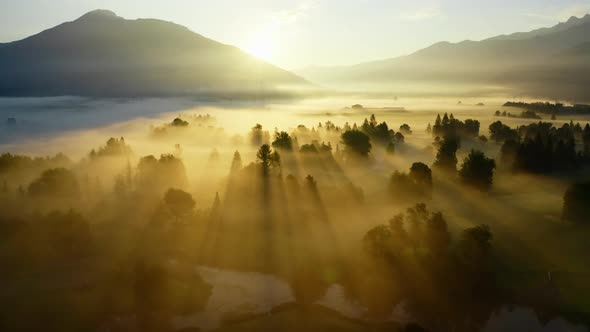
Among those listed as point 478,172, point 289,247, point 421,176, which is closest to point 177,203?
point 289,247

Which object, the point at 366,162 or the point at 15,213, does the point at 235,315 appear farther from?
the point at 366,162

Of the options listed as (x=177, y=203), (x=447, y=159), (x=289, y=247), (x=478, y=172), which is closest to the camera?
(x=289, y=247)

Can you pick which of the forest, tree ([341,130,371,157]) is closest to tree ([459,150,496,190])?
the forest

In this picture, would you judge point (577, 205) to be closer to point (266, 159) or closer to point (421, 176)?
point (421, 176)

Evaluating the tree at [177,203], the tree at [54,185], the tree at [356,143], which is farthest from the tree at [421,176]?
the tree at [54,185]

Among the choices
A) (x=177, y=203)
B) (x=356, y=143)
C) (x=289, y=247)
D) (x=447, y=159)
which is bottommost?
(x=289, y=247)

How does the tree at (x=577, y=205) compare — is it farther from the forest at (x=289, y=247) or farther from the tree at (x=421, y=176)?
the tree at (x=421, y=176)

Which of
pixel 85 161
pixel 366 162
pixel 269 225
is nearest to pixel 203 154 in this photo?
pixel 85 161
